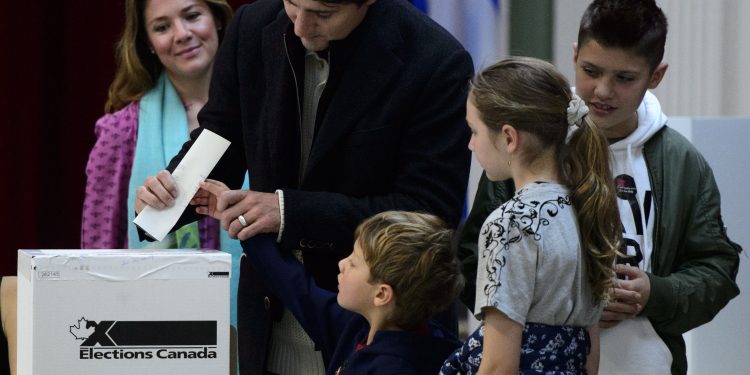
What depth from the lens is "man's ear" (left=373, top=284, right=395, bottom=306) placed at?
2.24 metres

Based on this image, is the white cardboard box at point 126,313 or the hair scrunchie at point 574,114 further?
the white cardboard box at point 126,313

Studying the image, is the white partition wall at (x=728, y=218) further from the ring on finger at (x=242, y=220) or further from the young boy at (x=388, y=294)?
the ring on finger at (x=242, y=220)

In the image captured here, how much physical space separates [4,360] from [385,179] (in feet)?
5.04

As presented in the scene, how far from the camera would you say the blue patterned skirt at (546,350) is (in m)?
1.98

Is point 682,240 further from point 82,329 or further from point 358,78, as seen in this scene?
point 82,329

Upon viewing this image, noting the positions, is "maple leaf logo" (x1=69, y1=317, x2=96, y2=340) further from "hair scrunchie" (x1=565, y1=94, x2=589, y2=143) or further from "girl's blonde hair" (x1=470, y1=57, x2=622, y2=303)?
"hair scrunchie" (x1=565, y1=94, x2=589, y2=143)

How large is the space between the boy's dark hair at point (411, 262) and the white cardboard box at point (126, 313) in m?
0.30

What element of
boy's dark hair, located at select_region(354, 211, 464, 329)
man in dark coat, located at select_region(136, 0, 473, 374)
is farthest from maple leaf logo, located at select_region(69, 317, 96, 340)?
boy's dark hair, located at select_region(354, 211, 464, 329)

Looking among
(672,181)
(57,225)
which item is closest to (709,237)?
(672,181)

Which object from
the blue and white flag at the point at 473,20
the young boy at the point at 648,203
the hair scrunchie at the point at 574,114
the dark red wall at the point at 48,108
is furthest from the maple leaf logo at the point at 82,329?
the blue and white flag at the point at 473,20

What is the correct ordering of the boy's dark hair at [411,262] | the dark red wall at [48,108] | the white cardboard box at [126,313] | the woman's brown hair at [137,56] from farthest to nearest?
the dark red wall at [48,108] < the woman's brown hair at [137,56] < the boy's dark hair at [411,262] < the white cardboard box at [126,313]

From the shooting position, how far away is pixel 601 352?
2.36 metres

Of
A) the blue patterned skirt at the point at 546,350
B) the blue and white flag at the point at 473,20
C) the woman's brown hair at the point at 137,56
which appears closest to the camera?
the blue patterned skirt at the point at 546,350

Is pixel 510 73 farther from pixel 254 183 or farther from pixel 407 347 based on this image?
pixel 254 183
